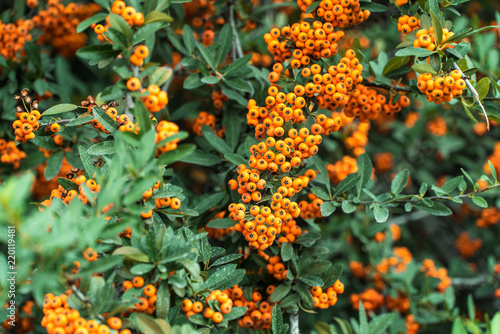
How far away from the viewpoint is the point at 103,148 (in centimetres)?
196

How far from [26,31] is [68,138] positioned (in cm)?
99

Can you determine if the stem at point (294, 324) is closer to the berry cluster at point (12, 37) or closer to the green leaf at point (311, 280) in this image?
the green leaf at point (311, 280)

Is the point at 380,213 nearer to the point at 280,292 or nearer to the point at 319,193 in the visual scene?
the point at 319,193

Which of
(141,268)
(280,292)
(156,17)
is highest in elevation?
(156,17)

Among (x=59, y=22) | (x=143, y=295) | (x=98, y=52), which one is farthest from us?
(x=59, y=22)

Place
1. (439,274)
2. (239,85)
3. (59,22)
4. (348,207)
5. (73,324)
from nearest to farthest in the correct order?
(73,324), (348,207), (239,85), (59,22), (439,274)

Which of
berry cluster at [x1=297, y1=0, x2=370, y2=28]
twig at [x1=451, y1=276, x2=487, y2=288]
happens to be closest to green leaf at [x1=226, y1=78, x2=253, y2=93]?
berry cluster at [x1=297, y1=0, x2=370, y2=28]

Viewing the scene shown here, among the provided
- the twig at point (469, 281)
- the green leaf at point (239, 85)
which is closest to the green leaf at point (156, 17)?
the green leaf at point (239, 85)

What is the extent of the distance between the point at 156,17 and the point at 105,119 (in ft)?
1.76

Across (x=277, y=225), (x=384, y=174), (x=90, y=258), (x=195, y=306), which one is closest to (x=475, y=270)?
(x=384, y=174)

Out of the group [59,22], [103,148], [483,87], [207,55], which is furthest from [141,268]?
[59,22]

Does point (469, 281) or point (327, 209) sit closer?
point (327, 209)

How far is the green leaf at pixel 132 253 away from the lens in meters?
1.65

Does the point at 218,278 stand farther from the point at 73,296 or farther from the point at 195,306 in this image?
the point at 73,296
